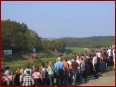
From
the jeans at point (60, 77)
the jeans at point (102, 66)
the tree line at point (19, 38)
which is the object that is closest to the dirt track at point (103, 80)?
the jeans at point (102, 66)

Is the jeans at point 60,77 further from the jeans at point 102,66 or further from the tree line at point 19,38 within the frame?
the tree line at point 19,38

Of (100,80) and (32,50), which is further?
(32,50)

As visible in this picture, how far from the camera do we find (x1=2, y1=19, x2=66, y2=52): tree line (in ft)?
263

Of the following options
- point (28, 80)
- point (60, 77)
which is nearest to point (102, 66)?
point (60, 77)

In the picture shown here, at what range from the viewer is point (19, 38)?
274ft

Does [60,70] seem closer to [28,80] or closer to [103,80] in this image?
[28,80]

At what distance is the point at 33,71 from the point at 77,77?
12.6 ft

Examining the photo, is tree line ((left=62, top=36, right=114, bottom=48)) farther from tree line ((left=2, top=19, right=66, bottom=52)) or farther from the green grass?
tree line ((left=2, top=19, right=66, bottom=52))

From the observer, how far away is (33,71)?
13141 mm

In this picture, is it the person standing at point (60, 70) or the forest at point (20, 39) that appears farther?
the forest at point (20, 39)

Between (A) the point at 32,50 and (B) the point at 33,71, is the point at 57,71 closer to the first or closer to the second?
(B) the point at 33,71

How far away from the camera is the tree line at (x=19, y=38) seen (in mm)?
80312

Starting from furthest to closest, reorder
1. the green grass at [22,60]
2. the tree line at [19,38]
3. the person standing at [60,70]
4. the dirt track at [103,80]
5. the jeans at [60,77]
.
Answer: the tree line at [19,38]
the green grass at [22,60]
the dirt track at [103,80]
the jeans at [60,77]
the person standing at [60,70]

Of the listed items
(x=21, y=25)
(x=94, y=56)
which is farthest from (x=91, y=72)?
(x=21, y=25)
